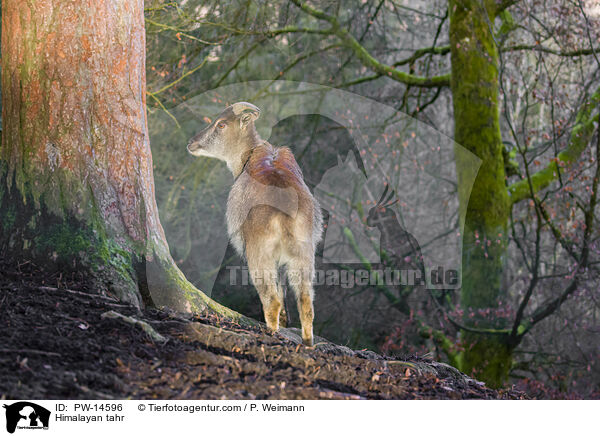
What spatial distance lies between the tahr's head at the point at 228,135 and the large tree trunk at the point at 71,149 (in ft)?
2.48

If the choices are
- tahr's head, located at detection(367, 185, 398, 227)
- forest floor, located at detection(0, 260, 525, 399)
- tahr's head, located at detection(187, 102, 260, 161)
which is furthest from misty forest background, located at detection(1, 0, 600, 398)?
forest floor, located at detection(0, 260, 525, 399)

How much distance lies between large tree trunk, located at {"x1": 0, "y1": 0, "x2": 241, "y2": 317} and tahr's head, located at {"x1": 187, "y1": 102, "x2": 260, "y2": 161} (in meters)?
0.75

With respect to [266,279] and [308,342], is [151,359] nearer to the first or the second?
[266,279]

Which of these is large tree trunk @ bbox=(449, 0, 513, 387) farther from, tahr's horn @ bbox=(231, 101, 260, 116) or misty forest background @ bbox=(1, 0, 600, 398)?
tahr's horn @ bbox=(231, 101, 260, 116)

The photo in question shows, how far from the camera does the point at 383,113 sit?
9516 millimetres

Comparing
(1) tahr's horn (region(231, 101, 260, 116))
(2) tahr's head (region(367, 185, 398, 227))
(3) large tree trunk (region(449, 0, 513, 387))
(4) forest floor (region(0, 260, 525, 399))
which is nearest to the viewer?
(4) forest floor (region(0, 260, 525, 399))

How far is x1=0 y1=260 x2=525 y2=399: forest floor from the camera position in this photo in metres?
2.66

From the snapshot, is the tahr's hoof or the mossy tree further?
the mossy tree

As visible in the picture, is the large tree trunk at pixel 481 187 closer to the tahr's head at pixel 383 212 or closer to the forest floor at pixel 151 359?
the tahr's head at pixel 383 212

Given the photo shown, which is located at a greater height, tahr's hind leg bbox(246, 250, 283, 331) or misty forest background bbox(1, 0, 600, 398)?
misty forest background bbox(1, 0, 600, 398)

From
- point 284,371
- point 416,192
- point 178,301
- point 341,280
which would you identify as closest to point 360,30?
point 416,192

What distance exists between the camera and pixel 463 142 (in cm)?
718

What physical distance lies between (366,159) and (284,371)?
595 centimetres

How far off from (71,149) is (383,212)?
5565 millimetres
